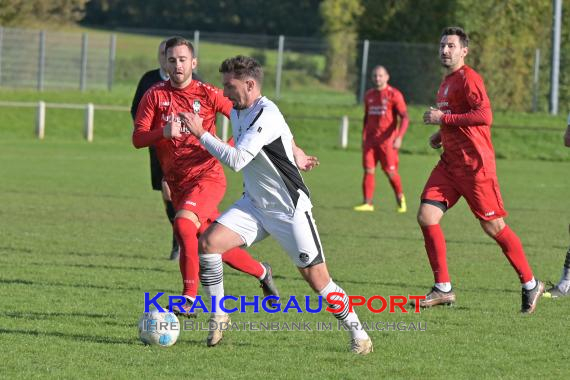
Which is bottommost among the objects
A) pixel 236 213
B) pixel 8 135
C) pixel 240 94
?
pixel 8 135

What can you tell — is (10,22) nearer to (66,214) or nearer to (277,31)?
(66,214)

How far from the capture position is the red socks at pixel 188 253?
852 centimetres

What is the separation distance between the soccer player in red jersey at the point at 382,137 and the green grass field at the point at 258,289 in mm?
415

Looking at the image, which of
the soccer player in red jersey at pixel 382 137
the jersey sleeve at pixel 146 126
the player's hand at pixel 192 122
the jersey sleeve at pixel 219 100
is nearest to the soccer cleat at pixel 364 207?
the soccer player in red jersey at pixel 382 137

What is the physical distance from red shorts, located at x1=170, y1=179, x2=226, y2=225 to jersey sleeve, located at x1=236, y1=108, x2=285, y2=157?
67.6 inches

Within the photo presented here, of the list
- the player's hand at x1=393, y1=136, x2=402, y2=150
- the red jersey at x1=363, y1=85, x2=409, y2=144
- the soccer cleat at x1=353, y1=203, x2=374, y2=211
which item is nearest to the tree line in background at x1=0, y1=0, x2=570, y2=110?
the red jersey at x1=363, y1=85, x2=409, y2=144

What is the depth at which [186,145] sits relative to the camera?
28.6ft

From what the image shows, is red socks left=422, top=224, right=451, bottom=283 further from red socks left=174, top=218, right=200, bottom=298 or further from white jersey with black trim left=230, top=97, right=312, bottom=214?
white jersey with black trim left=230, top=97, right=312, bottom=214

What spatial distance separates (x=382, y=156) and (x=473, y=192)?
8.73 meters

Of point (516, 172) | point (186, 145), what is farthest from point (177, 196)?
point (516, 172)

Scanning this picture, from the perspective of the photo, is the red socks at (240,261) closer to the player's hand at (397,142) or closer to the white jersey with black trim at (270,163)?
the white jersey with black trim at (270,163)

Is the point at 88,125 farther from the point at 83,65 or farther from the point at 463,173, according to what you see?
the point at 463,173

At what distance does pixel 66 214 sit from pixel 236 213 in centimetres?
873

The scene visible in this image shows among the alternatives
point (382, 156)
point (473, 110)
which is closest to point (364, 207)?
point (382, 156)
